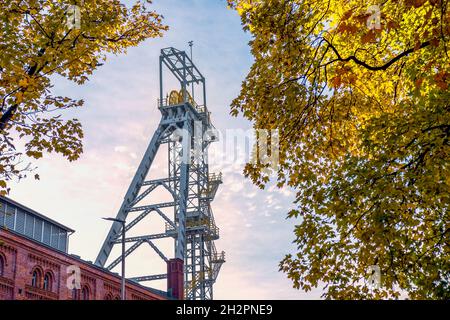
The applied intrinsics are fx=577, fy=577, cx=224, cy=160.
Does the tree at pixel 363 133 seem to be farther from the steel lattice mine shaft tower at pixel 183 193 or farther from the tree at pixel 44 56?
the steel lattice mine shaft tower at pixel 183 193

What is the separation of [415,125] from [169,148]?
50.5m

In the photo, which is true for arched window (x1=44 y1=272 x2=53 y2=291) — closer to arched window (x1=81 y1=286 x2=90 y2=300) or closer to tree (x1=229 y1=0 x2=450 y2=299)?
arched window (x1=81 y1=286 x2=90 y2=300)

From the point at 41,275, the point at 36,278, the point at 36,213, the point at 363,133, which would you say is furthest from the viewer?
the point at 36,213

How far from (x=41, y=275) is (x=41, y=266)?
55 centimetres

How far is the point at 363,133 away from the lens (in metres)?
13.2

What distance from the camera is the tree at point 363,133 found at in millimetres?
11672

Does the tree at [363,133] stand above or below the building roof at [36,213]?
below

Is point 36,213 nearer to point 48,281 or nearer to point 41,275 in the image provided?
point 48,281

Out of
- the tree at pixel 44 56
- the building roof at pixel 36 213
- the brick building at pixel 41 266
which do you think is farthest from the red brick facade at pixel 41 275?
the tree at pixel 44 56

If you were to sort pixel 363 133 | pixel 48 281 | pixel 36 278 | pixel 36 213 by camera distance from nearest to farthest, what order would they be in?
1. pixel 363 133
2. pixel 36 278
3. pixel 48 281
4. pixel 36 213

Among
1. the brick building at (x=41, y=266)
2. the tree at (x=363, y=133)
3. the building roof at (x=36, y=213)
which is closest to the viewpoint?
the tree at (x=363, y=133)

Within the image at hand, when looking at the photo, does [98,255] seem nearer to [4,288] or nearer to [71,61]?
[4,288]

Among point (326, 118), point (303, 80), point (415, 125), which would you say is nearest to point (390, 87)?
point (326, 118)

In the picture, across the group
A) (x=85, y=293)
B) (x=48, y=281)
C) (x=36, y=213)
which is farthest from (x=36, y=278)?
(x=36, y=213)
